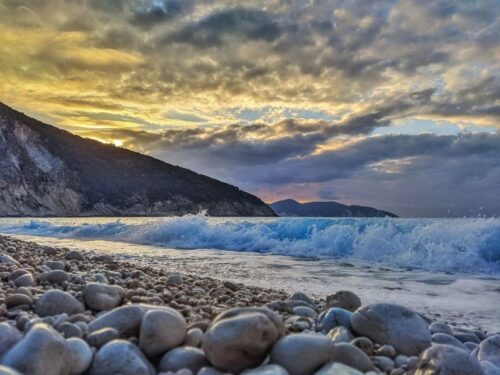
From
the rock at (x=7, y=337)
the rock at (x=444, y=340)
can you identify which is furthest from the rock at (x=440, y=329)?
the rock at (x=7, y=337)

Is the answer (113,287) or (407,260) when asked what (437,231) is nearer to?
(407,260)

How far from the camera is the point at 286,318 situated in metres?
3.80

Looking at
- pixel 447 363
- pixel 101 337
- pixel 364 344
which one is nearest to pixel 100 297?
pixel 101 337

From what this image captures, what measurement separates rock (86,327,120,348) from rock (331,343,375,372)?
119 cm

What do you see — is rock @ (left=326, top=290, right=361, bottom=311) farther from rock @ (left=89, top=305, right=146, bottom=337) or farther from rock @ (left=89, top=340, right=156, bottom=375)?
rock @ (left=89, top=340, right=156, bottom=375)

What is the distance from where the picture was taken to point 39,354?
1.99m

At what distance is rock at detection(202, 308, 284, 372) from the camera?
7.00 feet

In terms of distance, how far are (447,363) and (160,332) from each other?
140 centimetres

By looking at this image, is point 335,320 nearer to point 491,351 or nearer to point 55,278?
point 491,351

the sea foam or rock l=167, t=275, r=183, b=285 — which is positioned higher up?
the sea foam

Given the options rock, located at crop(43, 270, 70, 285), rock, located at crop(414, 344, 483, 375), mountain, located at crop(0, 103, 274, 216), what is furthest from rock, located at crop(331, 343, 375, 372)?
mountain, located at crop(0, 103, 274, 216)

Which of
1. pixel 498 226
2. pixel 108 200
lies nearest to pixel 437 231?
pixel 498 226

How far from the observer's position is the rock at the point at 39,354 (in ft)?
6.46

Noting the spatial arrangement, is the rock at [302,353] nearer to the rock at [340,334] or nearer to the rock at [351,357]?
the rock at [351,357]
